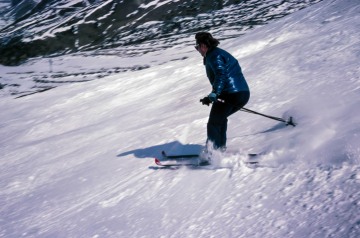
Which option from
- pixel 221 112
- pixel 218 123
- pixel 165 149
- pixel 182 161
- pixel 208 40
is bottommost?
pixel 165 149

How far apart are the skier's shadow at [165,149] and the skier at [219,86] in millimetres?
1121

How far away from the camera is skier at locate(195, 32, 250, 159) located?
4664 mm

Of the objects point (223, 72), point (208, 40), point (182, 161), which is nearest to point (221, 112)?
point (223, 72)

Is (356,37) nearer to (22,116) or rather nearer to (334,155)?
(334,155)

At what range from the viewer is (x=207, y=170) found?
4879 millimetres

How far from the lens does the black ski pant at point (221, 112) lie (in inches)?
192

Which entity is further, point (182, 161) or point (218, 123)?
point (182, 161)

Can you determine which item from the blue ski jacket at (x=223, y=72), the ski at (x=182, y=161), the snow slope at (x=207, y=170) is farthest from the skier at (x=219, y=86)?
the snow slope at (x=207, y=170)

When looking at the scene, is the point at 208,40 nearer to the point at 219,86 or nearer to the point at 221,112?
the point at 219,86

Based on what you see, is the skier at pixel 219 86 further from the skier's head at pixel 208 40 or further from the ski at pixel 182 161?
the ski at pixel 182 161

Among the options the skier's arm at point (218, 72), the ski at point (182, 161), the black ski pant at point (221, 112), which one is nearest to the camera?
the skier's arm at point (218, 72)

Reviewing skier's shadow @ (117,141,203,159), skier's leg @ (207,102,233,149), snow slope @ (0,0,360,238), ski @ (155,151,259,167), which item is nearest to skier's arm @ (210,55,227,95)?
skier's leg @ (207,102,233,149)

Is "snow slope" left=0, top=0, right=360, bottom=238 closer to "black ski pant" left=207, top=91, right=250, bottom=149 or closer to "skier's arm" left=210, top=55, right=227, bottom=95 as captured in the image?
"black ski pant" left=207, top=91, right=250, bottom=149

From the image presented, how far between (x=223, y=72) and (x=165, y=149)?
2.48m
